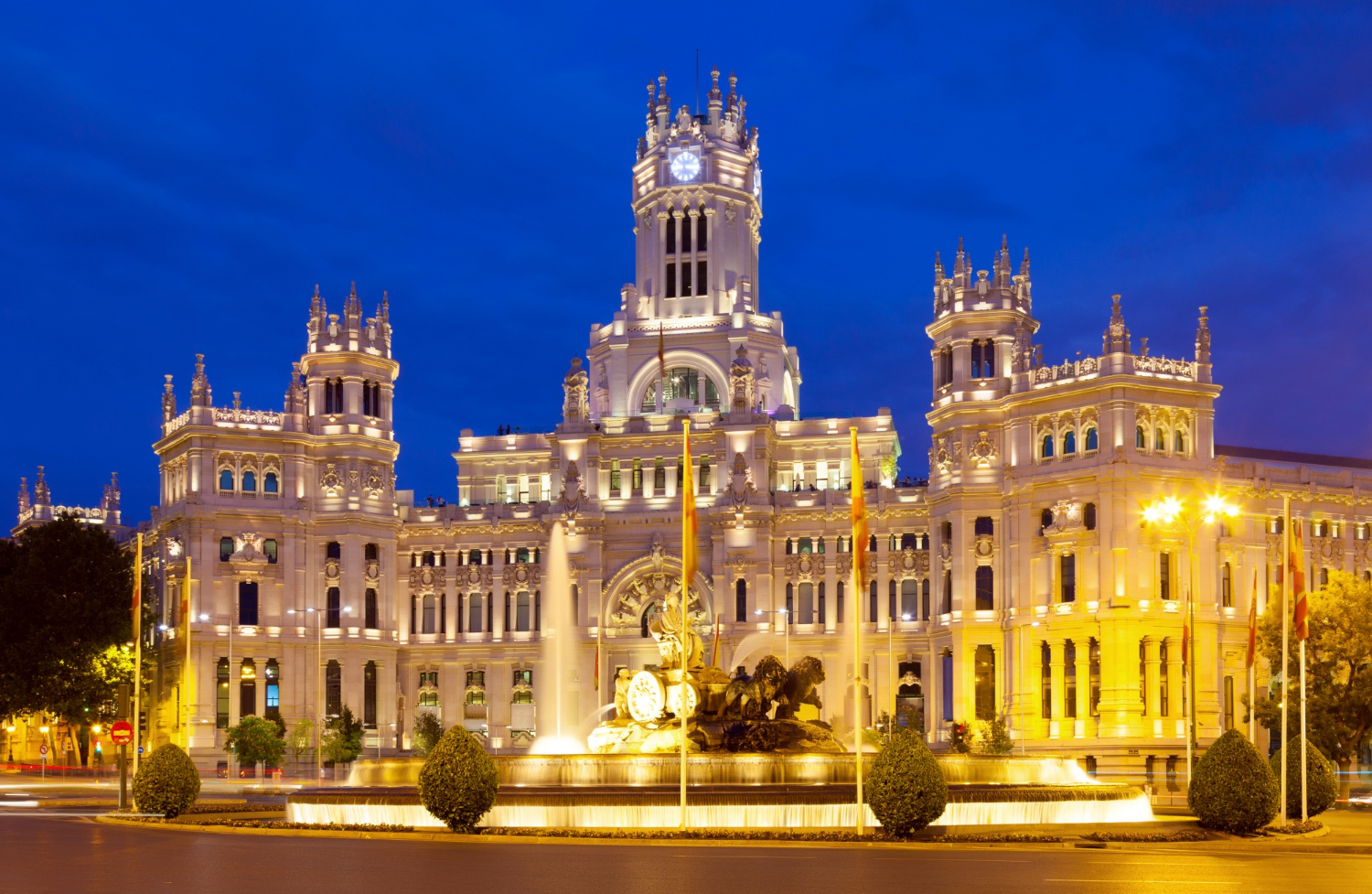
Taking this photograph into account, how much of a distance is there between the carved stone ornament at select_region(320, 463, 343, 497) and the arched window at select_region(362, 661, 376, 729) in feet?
40.4

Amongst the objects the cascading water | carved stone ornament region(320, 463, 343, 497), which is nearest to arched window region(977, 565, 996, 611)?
the cascading water

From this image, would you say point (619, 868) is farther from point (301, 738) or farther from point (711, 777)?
point (301, 738)

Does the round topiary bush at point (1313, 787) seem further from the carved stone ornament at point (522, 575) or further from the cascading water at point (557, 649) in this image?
the carved stone ornament at point (522, 575)

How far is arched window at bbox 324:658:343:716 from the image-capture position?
406ft

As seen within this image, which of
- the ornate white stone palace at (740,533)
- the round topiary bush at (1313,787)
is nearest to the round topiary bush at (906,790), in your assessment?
the round topiary bush at (1313,787)

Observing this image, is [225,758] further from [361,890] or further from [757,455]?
[361,890]

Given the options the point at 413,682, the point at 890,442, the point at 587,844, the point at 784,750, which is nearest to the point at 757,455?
the point at 890,442

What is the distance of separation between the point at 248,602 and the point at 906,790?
89.2m

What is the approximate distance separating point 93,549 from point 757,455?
147ft

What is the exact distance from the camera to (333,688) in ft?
408

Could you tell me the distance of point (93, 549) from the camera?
110438mm

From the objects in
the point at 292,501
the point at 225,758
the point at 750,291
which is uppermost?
the point at 750,291

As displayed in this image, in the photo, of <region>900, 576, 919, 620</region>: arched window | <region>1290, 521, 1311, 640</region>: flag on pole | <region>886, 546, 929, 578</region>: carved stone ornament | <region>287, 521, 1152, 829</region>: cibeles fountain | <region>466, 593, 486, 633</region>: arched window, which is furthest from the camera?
<region>466, 593, 486, 633</region>: arched window

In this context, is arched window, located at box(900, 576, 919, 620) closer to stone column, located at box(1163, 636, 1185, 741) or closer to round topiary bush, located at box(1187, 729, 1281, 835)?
stone column, located at box(1163, 636, 1185, 741)
